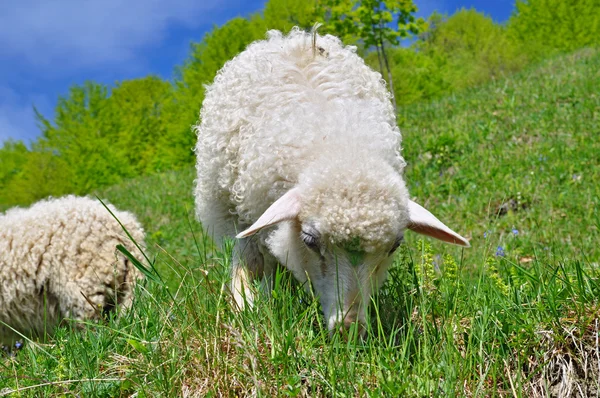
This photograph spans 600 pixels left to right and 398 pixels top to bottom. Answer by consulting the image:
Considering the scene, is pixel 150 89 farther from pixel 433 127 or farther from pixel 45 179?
pixel 433 127

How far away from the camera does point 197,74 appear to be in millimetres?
26641

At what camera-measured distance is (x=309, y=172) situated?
3209 millimetres

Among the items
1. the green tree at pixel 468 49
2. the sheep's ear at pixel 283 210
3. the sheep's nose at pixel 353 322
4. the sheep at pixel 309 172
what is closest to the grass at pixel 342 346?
the sheep's nose at pixel 353 322

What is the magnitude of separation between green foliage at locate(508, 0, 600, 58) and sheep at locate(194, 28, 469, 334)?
38433 millimetres

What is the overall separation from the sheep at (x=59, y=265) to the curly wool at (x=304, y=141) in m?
1.46

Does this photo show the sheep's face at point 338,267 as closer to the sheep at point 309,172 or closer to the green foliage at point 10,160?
the sheep at point 309,172

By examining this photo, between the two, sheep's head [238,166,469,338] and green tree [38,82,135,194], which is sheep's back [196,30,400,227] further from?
green tree [38,82,135,194]

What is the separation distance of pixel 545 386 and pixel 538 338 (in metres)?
0.28

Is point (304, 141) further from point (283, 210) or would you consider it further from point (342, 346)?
point (342, 346)

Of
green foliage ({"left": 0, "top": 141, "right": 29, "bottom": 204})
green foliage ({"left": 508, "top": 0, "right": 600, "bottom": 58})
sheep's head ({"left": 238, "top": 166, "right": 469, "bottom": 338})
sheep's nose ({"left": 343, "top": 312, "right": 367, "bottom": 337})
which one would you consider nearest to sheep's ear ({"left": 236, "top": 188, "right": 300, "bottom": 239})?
sheep's head ({"left": 238, "top": 166, "right": 469, "bottom": 338})

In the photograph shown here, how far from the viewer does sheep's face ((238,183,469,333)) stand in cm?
298

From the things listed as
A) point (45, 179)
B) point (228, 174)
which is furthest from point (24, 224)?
point (45, 179)

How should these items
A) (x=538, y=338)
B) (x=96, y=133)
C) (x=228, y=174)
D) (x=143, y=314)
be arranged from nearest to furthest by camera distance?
(x=538, y=338) < (x=143, y=314) < (x=228, y=174) < (x=96, y=133)

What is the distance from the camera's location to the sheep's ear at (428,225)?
10.4 ft
